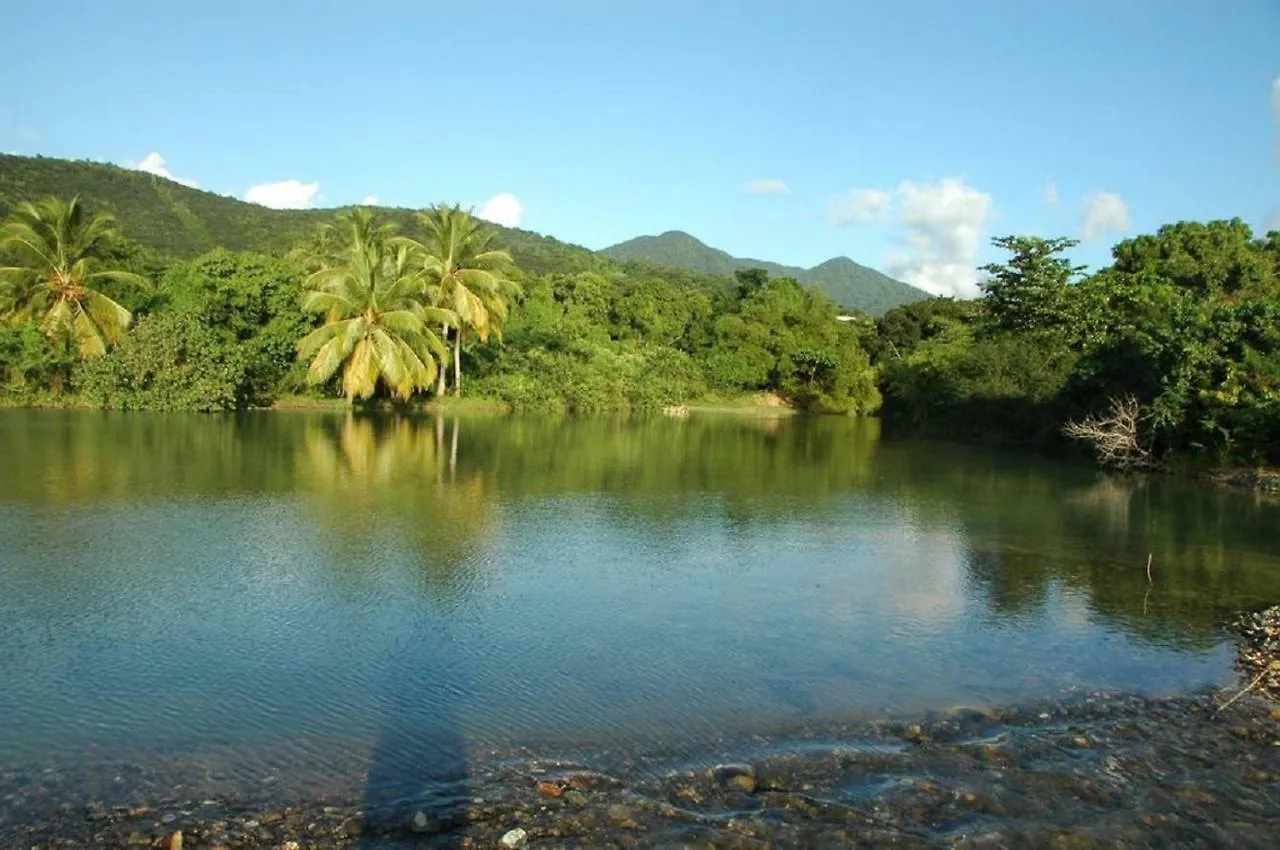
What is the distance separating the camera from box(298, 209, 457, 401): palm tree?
36.3 meters

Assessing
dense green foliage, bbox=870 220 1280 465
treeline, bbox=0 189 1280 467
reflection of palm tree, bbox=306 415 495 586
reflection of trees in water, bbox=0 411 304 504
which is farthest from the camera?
treeline, bbox=0 189 1280 467

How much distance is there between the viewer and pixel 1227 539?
617 inches

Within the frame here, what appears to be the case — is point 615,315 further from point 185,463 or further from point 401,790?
point 401,790

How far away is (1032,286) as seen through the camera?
139 feet

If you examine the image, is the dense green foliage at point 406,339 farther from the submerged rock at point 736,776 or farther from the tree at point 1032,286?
the submerged rock at point 736,776

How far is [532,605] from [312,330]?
3393cm

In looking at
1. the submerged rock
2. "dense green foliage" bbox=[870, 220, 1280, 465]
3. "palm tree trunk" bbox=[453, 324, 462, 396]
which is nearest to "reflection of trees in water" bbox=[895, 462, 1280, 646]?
"dense green foliage" bbox=[870, 220, 1280, 465]

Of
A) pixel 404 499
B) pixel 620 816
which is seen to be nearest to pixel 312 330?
pixel 404 499

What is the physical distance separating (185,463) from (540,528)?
961 centimetres

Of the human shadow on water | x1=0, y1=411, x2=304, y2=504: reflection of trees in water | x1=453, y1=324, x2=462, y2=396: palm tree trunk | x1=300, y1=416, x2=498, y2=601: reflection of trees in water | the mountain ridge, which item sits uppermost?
the mountain ridge

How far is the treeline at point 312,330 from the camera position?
34.1 metres

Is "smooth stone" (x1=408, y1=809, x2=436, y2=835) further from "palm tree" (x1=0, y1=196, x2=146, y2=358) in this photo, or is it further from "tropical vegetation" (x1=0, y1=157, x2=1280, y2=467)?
"palm tree" (x1=0, y1=196, x2=146, y2=358)

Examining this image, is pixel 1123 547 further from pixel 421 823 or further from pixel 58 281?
pixel 58 281

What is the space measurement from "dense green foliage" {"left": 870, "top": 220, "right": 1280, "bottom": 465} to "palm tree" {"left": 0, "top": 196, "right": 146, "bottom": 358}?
34185 millimetres
